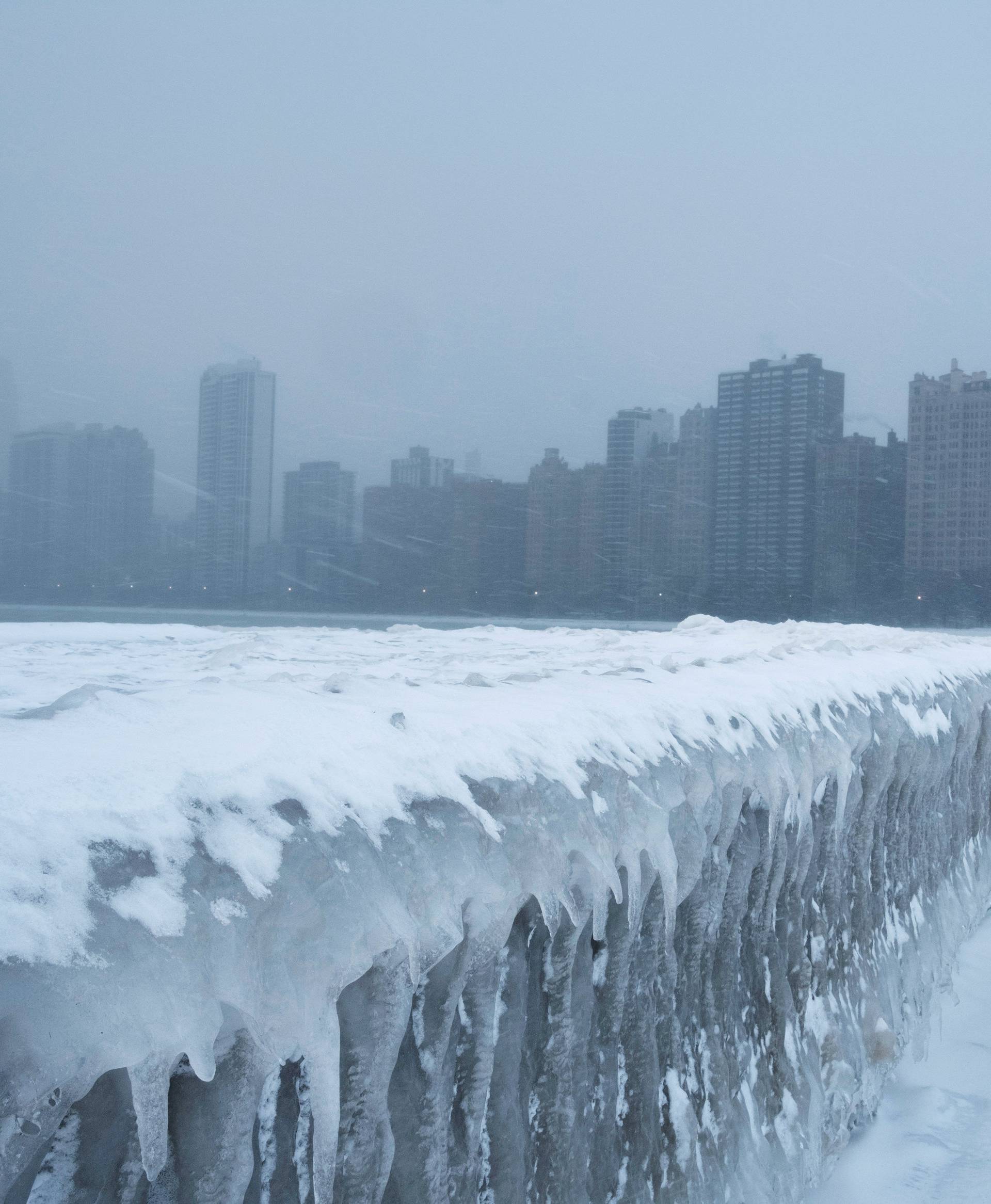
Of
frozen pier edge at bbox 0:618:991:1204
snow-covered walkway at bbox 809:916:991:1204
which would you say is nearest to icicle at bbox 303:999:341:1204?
frozen pier edge at bbox 0:618:991:1204

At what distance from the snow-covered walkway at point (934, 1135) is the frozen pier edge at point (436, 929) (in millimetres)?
65

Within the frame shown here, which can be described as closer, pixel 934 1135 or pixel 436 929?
pixel 436 929

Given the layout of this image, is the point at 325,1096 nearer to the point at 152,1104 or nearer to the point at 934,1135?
the point at 152,1104

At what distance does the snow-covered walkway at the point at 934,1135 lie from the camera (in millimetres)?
1811

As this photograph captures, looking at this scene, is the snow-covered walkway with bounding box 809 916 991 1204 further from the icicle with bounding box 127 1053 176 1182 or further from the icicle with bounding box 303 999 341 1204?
the icicle with bounding box 127 1053 176 1182

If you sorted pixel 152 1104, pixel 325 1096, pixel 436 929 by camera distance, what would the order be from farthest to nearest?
pixel 436 929, pixel 325 1096, pixel 152 1104

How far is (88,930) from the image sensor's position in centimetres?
71

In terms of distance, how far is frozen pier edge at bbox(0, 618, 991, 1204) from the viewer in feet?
2.44

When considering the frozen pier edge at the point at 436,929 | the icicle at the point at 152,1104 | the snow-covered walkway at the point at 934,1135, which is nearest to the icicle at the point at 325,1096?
the frozen pier edge at the point at 436,929

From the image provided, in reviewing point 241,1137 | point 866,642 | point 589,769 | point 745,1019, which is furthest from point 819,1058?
point 866,642

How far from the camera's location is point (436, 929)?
102cm

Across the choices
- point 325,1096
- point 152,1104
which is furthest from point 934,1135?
point 152,1104

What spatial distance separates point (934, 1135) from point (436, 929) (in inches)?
62.5

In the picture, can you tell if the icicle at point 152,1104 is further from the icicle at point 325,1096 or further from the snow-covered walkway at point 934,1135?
the snow-covered walkway at point 934,1135
